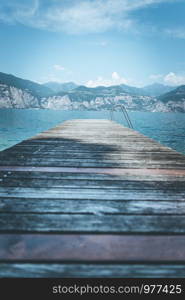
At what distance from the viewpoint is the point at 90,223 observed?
1.73m

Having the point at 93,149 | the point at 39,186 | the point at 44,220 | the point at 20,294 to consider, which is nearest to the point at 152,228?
the point at 44,220

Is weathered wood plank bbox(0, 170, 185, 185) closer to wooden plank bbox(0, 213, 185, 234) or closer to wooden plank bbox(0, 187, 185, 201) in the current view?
wooden plank bbox(0, 187, 185, 201)

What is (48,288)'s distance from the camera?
1.17 m

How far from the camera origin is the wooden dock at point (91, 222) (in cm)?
130

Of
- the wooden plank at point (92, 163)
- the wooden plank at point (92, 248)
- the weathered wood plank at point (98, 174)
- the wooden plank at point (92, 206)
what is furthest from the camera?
the wooden plank at point (92, 163)

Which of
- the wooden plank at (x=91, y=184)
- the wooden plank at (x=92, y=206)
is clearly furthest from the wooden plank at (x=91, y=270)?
the wooden plank at (x=91, y=184)

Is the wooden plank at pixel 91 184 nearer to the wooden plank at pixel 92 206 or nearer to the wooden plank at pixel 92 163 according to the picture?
the wooden plank at pixel 92 206

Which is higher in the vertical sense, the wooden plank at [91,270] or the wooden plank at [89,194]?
the wooden plank at [89,194]

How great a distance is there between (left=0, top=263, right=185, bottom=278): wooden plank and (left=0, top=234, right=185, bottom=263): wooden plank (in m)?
0.05

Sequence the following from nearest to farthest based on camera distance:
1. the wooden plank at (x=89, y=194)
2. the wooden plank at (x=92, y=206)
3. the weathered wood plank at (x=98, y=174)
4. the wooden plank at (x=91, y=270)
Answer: the wooden plank at (x=91, y=270)
the wooden plank at (x=92, y=206)
the wooden plank at (x=89, y=194)
the weathered wood plank at (x=98, y=174)

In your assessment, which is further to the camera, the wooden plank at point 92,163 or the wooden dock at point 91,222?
the wooden plank at point 92,163

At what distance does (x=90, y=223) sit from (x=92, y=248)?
29 centimetres

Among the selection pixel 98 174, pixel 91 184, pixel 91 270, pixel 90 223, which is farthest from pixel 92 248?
pixel 98 174

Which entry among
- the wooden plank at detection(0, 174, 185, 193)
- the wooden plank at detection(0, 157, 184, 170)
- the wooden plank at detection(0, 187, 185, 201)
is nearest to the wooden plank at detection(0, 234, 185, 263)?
the wooden plank at detection(0, 187, 185, 201)
